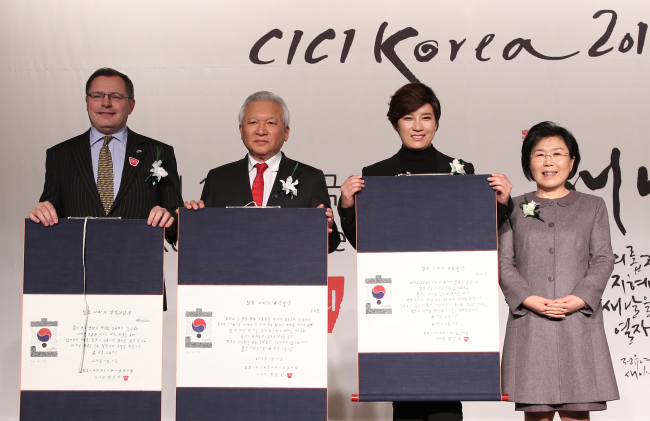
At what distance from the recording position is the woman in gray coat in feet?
7.90

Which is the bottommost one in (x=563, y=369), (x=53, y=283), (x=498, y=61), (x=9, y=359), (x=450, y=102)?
(x=9, y=359)

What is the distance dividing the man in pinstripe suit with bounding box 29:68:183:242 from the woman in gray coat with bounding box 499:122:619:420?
1427mm

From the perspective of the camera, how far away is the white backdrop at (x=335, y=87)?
4.19 m

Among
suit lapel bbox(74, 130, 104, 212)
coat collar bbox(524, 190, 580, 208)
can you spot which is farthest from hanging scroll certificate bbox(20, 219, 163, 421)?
coat collar bbox(524, 190, 580, 208)

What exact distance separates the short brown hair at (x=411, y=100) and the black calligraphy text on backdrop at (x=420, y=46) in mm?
1582

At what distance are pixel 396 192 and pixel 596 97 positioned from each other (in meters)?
2.52

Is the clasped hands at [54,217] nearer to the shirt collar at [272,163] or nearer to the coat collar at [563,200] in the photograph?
the shirt collar at [272,163]

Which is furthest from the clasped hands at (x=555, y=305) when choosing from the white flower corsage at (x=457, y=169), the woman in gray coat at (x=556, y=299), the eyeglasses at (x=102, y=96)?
the eyeglasses at (x=102, y=96)

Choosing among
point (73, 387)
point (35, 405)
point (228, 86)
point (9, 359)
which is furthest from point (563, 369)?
point (9, 359)

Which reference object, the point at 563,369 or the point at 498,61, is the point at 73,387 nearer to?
the point at 563,369

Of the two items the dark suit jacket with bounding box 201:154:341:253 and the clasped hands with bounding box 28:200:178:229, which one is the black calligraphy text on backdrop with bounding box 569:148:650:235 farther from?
the clasped hands with bounding box 28:200:178:229

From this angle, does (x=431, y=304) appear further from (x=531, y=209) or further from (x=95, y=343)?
(x=95, y=343)

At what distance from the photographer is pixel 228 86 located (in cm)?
427

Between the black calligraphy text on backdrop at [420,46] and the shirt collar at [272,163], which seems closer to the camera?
the shirt collar at [272,163]
